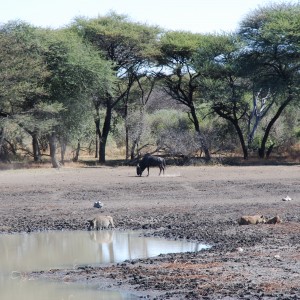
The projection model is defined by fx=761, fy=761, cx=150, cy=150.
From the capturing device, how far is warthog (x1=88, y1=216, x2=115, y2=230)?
18.5 metres

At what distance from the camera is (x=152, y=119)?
5572cm

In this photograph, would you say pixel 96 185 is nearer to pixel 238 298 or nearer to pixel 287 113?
pixel 238 298

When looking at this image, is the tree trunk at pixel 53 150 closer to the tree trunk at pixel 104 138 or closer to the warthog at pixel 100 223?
the tree trunk at pixel 104 138

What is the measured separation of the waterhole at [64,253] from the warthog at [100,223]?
247mm

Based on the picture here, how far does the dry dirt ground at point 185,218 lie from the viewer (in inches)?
453

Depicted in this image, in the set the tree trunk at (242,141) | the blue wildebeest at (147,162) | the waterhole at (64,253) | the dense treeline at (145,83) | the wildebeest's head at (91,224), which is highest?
the dense treeline at (145,83)

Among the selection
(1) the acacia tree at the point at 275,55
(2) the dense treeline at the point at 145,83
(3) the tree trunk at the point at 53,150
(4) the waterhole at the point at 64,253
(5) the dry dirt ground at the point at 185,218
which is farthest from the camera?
(1) the acacia tree at the point at 275,55

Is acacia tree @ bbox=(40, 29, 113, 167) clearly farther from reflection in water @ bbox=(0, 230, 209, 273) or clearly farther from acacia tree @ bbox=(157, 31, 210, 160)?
reflection in water @ bbox=(0, 230, 209, 273)

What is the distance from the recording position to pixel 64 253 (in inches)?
631

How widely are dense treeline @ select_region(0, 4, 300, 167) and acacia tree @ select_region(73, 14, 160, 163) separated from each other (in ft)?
0.23

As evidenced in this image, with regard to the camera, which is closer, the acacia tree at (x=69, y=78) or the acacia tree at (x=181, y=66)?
the acacia tree at (x=69, y=78)

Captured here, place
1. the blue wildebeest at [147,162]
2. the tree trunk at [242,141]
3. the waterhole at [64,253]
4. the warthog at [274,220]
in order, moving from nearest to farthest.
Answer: the waterhole at [64,253]
the warthog at [274,220]
the blue wildebeest at [147,162]
the tree trunk at [242,141]

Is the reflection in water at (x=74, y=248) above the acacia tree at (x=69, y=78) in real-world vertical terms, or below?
below

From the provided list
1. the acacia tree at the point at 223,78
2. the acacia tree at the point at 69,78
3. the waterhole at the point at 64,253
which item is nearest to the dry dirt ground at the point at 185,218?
the waterhole at the point at 64,253
